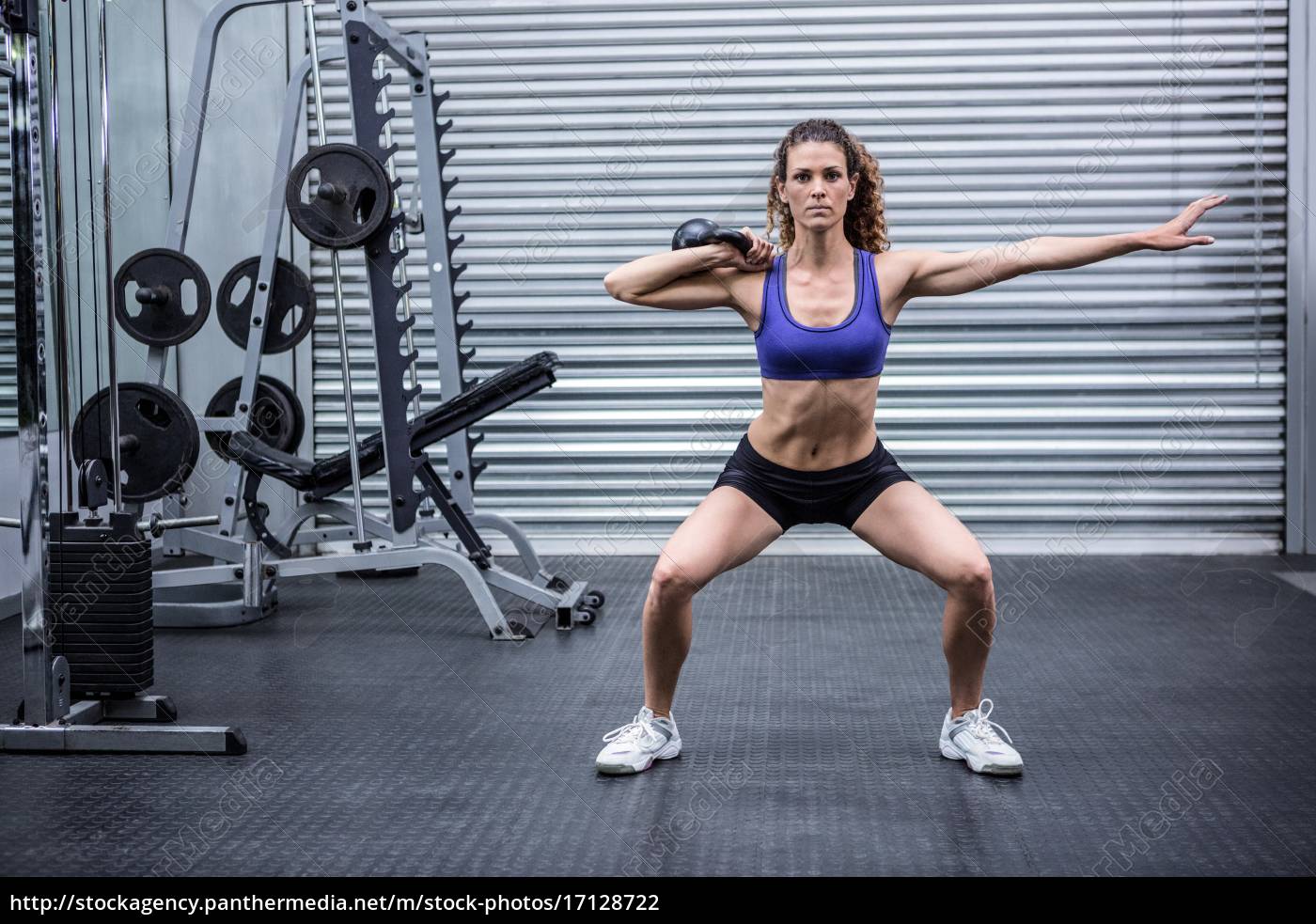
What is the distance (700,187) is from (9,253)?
2.76 meters

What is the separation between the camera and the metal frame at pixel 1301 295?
530 centimetres

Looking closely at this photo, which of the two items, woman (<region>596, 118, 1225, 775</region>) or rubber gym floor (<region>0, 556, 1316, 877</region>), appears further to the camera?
woman (<region>596, 118, 1225, 775</region>)

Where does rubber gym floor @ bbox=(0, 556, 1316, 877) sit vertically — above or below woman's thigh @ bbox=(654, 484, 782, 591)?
below

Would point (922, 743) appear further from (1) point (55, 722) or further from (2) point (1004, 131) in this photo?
(2) point (1004, 131)

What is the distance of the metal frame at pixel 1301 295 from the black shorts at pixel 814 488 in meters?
3.55

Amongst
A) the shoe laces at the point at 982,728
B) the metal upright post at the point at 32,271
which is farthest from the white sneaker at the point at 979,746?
the metal upright post at the point at 32,271

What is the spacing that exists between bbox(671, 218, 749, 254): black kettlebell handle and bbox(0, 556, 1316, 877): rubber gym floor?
1045 mm

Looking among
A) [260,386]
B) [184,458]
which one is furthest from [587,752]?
[260,386]

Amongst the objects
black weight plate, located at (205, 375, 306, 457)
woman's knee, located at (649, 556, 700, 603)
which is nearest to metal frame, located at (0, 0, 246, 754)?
woman's knee, located at (649, 556, 700, 603)

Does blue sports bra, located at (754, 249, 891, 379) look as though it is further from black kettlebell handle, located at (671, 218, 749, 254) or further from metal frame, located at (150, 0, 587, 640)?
metal frame, located at (150, 0, 587, 640)

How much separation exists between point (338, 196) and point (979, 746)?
2.40 m

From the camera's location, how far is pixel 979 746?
8.41ft

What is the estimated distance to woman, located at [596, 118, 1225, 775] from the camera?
2555mm

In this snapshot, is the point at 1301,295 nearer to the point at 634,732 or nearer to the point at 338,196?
the point at 338,196
